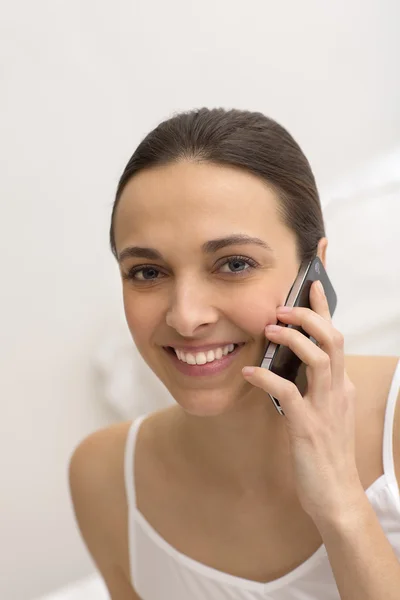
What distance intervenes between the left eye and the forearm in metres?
0.27

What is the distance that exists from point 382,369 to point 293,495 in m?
0.20

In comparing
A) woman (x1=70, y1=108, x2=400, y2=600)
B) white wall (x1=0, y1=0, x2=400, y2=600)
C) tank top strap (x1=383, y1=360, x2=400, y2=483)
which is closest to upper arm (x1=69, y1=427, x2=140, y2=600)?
woman (x1=70, y1=108, x2=400, y2=600)

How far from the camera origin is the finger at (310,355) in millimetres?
731

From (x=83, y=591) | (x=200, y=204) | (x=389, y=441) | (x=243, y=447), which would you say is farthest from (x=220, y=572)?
(x=83, y=591)

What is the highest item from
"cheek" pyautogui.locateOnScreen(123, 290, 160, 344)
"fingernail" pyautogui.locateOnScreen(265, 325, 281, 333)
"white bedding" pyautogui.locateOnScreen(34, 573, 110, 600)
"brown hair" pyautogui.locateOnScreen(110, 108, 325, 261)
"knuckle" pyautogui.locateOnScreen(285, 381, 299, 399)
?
"brown hair" pyautogui.locateOnScreen(110, 108, 325, 261)

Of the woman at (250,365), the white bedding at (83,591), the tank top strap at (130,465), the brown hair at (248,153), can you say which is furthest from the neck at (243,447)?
the white bedding at (83,591)

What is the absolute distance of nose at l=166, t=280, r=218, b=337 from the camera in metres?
0.74

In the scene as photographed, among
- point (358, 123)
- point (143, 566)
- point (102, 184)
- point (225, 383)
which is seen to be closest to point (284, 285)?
point (225, 383)

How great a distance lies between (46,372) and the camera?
1395 mm

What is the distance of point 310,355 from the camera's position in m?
0.73

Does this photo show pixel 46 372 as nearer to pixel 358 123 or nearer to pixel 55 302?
pixel 55 302

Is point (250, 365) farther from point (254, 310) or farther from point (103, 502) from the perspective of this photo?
point (103, 502)

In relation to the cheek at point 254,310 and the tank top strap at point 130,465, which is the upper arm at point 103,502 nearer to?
the tank top strap at point 130,465

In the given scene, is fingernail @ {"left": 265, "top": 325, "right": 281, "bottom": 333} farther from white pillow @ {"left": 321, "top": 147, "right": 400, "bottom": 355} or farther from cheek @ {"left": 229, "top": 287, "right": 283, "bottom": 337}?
white pillow @ {"left": 321, "top": 147, "right": 400, "bottom": 355}
